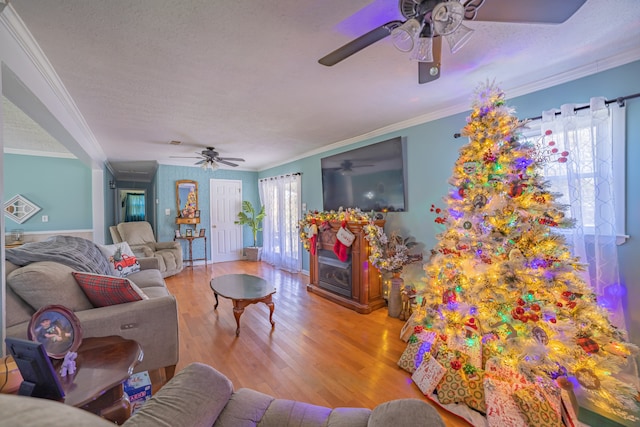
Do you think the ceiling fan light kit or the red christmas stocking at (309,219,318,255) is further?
the red christmas stocking at (309,219,318,255)

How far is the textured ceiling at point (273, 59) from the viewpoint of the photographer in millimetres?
1390

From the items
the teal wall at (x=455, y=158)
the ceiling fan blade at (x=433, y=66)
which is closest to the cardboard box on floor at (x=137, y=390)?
the ceiling fan blade at (x=433, y=66)

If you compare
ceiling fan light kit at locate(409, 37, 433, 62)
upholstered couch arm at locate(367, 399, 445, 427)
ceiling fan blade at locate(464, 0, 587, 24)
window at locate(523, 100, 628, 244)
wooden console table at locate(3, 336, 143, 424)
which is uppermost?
ceiling fan blade at locate(464, 0, 587, 24)

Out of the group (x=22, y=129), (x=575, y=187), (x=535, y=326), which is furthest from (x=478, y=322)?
(x=22, y=129)

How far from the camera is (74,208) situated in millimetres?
4953

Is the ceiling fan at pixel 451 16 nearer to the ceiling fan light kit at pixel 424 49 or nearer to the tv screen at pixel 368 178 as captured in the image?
the ceiling fan light kit at pixel 424 49

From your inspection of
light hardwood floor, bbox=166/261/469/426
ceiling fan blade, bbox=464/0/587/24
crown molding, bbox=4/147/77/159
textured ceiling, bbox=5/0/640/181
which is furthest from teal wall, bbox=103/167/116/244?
ceiling fan blade, bbox=464/0/587/24

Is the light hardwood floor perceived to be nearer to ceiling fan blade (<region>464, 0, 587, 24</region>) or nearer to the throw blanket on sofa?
the throw blanket on sofa

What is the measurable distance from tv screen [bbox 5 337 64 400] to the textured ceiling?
1557 millimetres

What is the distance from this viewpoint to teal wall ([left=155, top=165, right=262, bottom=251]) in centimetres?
561

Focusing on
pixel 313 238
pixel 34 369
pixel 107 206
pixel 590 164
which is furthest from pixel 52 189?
pixel 590 164

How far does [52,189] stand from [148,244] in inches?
77.2

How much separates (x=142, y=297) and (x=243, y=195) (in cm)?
488

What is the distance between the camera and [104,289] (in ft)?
5.54
